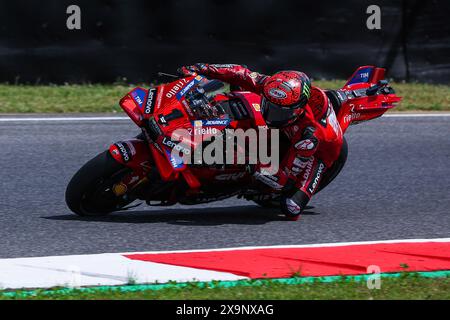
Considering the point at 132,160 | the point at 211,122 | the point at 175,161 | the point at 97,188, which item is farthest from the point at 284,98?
the point at 97,188

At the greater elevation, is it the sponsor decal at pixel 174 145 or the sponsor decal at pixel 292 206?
the sponsor decal at pixel 174 145

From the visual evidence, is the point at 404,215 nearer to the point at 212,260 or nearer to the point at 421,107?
the point at 212,260

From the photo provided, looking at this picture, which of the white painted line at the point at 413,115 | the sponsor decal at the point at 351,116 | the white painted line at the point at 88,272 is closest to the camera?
the white painted line at the point at 88,272

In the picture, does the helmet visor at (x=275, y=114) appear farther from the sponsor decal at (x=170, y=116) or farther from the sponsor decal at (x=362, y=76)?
the sponsor decal at (x=362, y=76)

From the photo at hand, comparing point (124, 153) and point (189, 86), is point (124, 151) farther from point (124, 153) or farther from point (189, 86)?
point (189, 86)

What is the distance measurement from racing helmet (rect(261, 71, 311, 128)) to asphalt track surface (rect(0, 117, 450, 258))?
0.82 metres

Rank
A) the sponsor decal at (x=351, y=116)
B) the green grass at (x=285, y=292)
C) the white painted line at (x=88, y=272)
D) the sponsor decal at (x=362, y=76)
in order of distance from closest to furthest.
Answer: the green grass at (x=285, y=292), the white painted line at (x=88, y=272), the sponsor decal at (x=351, y=116), the sponsor decal at (x=362, y=76)

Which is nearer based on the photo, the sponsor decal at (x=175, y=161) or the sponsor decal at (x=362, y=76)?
the sponsor decal at (x=175, y=161)

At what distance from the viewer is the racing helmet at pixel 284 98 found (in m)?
7.25

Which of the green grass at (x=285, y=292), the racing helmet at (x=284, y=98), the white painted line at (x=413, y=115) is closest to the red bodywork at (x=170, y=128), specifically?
the racing helmet at (x=284, y=98)

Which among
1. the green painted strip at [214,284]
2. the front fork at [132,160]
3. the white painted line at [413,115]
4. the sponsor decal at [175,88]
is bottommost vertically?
the white painted line at [413,115]

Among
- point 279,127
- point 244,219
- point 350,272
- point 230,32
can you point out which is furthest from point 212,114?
point 230,32

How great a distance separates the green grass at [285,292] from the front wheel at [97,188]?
153 centimetres

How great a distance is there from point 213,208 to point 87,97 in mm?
4508
